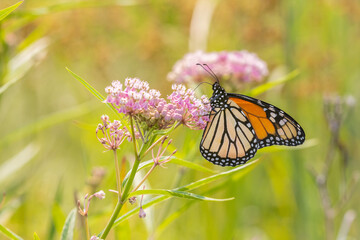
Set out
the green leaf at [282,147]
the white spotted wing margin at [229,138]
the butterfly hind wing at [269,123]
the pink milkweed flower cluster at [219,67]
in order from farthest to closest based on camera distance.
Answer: the pink milkweed flower cluster at [219,67], the butterfly hind wing at [269,123], the white spotted wing margin at [229,138], the green leaf at [282,147]

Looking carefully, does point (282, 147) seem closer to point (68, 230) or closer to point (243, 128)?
point (243, 128)

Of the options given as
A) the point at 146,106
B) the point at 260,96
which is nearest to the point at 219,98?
the point at 146,106

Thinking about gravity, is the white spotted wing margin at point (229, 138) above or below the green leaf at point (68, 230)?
above

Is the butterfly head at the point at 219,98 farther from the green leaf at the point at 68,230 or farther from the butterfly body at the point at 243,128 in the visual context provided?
the green leaf at the point at 68,230

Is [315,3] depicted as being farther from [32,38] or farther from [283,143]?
[32,38]

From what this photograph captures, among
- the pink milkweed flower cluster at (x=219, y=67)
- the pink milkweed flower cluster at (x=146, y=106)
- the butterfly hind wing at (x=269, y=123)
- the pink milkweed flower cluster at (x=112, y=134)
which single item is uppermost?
the pink milkweed flower cluster at (x=219, y=67)

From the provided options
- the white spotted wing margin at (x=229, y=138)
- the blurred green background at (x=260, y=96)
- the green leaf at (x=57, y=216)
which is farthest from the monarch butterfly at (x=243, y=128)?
the green leaf at (x=57, y=216)

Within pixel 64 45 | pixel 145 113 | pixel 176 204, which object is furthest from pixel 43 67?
pixel 145 113

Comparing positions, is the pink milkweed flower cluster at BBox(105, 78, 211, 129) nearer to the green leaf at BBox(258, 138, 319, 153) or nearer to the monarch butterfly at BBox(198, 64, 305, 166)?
the green leaf at BBox(258, 138, 319, 153)
